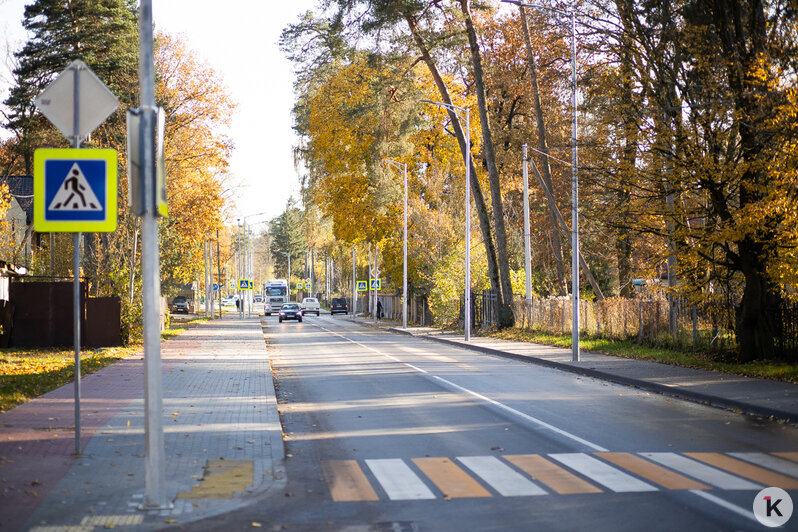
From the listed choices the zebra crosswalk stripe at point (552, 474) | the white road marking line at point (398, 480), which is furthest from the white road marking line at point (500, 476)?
the white road marking line at point (398, 480)

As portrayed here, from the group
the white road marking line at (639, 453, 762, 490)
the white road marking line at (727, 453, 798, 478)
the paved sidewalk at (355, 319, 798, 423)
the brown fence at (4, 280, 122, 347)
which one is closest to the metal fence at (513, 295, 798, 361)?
the paved sidewalk at (355, 319, 798, 423)

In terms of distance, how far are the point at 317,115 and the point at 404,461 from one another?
41.4 meters

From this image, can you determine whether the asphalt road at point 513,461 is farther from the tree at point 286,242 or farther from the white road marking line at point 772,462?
the tree at point 286,242

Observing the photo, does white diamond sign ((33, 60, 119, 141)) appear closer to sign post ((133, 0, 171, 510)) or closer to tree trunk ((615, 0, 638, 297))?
sign post ((133, 0, 171, 510))

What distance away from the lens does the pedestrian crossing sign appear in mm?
8523

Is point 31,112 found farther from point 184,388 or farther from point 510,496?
point 510,496

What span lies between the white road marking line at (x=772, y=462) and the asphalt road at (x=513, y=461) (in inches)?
0.7

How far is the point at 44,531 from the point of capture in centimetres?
632

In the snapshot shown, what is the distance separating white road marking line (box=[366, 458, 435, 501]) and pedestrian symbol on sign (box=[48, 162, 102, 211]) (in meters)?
3.90

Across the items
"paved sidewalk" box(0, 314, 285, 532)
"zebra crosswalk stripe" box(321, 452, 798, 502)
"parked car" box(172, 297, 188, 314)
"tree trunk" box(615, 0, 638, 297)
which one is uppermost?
"tree trunk" box(615, 0, 638, 297)

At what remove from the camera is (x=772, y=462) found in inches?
369

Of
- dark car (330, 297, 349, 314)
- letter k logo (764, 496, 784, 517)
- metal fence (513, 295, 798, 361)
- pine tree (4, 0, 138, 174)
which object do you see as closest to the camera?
letter k logo (764, 496, 784, 517)

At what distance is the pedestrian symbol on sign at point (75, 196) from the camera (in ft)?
28.0

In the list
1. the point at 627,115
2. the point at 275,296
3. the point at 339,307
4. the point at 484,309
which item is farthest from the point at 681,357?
the point at 275,296
